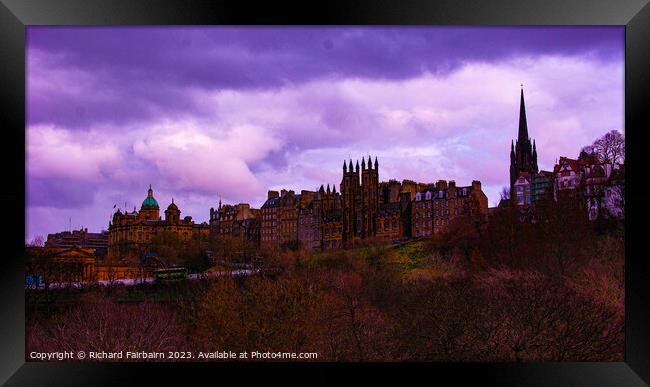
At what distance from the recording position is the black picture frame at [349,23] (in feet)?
20.9

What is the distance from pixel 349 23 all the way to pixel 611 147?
14.8 feet

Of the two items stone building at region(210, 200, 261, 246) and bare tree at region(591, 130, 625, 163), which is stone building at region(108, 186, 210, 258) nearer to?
stone building at region(210, 200, 261, 246)

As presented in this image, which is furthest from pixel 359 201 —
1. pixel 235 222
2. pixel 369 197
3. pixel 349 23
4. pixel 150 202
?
pixel 349 23

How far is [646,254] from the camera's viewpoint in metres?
6.38

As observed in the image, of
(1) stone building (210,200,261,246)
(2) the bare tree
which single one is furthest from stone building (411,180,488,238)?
(1) stone building (210,200,261,246)

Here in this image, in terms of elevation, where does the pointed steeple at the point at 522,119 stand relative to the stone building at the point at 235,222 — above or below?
above

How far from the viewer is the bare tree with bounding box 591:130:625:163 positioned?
815 centimetres

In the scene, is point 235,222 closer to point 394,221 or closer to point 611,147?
point 394,221

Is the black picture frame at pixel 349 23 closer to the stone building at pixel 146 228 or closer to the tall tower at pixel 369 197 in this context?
the stone building at pixel 146 228

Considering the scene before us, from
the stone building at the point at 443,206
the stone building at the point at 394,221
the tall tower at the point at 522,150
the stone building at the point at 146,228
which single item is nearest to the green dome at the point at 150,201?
the stone building at the point at 146,228

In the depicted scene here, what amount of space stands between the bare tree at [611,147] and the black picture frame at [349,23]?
72.1 inches

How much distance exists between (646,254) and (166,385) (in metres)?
5.63

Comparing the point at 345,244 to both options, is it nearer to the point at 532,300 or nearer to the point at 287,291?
the point at 287,291

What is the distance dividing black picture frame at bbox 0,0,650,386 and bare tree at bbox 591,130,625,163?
1.83m
